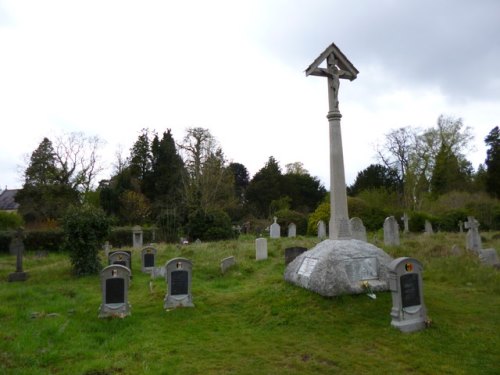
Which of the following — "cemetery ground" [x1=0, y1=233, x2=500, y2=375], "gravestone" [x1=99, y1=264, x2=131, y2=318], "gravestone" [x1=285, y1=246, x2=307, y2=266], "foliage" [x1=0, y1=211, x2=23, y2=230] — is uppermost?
"foliage" [x1=0, y1=211, x2=23, y2=230]

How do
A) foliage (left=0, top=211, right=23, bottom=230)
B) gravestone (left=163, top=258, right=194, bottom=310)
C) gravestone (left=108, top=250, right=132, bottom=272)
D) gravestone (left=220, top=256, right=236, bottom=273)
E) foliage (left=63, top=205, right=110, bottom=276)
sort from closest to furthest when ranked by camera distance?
gravestone (left=163, top=258, right=194, bottom=310)
gravestone (left=220, top=256, right=236, bottom=273)
gravestone (left=108, top=250, right=132, bottom=272)
foliage (left=63, top=205, right=110, bottom=276)
foliage (left=0, top=211, right=23, bottom=230)

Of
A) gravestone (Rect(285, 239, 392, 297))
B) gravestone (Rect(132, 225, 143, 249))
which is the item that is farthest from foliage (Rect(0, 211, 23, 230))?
gravestone (Rect(285, 239, 392, 297))

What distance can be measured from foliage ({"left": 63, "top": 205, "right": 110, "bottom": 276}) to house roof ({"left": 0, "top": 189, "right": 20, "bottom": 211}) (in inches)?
1732

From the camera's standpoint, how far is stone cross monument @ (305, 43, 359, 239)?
9017 mm

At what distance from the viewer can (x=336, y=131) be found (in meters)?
9.30

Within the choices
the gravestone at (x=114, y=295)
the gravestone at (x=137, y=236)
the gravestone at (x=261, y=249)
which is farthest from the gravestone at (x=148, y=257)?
the gravestone at (x=137, y=236)

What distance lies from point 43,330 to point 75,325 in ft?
1.86

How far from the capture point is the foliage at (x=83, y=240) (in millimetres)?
14070

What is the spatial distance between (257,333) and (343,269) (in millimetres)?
2330

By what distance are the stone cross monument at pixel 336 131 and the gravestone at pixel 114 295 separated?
4.83 meters

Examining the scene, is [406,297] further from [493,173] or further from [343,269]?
[493,173]

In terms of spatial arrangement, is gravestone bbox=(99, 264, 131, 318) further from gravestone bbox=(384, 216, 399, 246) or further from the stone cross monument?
gravestone bbox=(384, 216, 399, 246)

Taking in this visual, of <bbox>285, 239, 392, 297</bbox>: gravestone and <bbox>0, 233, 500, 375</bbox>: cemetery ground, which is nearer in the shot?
<bbox>0, 233, 500, 375</bbox>: cemetery ground

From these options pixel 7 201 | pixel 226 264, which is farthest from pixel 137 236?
pixel 7 201
